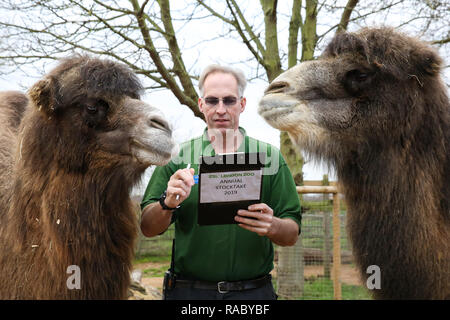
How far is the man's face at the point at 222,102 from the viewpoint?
3398 millimetres

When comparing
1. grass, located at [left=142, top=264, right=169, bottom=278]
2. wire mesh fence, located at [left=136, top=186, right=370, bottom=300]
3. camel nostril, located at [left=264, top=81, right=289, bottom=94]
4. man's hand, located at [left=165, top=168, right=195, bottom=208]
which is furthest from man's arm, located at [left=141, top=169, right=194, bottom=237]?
grass, located at [left=142, top=264, right=169, bottom=278]

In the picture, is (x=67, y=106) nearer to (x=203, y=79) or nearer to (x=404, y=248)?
(x=203, y=79)

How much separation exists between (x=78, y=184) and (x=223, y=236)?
1.13m

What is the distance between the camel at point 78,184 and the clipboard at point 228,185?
38 centimetres

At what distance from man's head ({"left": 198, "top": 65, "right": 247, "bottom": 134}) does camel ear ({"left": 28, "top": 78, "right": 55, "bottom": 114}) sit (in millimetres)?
1147

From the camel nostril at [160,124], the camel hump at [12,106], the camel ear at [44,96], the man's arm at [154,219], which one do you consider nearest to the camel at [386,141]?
the camel nostril at [160,124]

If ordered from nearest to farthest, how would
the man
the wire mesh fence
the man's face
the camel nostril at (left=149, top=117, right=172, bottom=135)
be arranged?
the camel nostril at (left=149, top=117, right=172, bottom=135), the man, the man's face, the wire mesh fence

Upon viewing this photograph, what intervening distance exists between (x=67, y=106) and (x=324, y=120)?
1.84 m

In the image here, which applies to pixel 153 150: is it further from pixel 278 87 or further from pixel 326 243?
pixel 326 243

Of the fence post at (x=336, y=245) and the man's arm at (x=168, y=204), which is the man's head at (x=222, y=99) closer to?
the man's arm at (x=168, y=204)

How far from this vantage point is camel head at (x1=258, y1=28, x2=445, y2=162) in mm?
2912

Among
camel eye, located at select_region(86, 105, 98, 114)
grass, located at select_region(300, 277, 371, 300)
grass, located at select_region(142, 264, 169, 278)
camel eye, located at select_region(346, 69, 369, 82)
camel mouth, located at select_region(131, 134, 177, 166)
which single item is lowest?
grass, located at select_region(142, 264, 169, 278)

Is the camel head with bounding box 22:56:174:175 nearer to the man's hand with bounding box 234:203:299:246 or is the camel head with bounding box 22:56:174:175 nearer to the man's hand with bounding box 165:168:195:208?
the man's hand with bounding box 165:168:195:208
